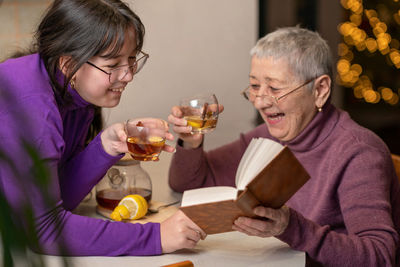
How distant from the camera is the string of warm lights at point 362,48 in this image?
139 inches

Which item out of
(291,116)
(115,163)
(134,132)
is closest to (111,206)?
(115,163)

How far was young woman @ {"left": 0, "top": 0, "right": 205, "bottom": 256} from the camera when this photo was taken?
3.91 ft

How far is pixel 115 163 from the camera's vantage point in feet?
5.09

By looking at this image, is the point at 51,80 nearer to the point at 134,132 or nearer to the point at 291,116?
the point at 134,132

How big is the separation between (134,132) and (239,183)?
12.7 inches

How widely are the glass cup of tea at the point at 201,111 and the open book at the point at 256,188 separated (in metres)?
0.47

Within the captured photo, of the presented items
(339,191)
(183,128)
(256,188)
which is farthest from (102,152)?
(339,191)

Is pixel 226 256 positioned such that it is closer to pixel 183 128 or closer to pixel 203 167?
pixel 183 128

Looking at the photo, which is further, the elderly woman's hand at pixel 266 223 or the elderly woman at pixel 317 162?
the elderly woman at pixel 317 162

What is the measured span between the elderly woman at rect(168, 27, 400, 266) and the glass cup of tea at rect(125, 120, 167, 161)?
1.08ft

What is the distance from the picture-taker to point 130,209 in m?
1.43

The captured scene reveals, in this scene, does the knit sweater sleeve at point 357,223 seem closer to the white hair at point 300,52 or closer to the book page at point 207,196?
the book page at point 207,196

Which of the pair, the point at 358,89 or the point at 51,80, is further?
the point at 358,89

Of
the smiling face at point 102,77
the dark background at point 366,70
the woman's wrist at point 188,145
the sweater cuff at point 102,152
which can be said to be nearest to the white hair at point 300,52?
the woman's wrist at point 188,145
